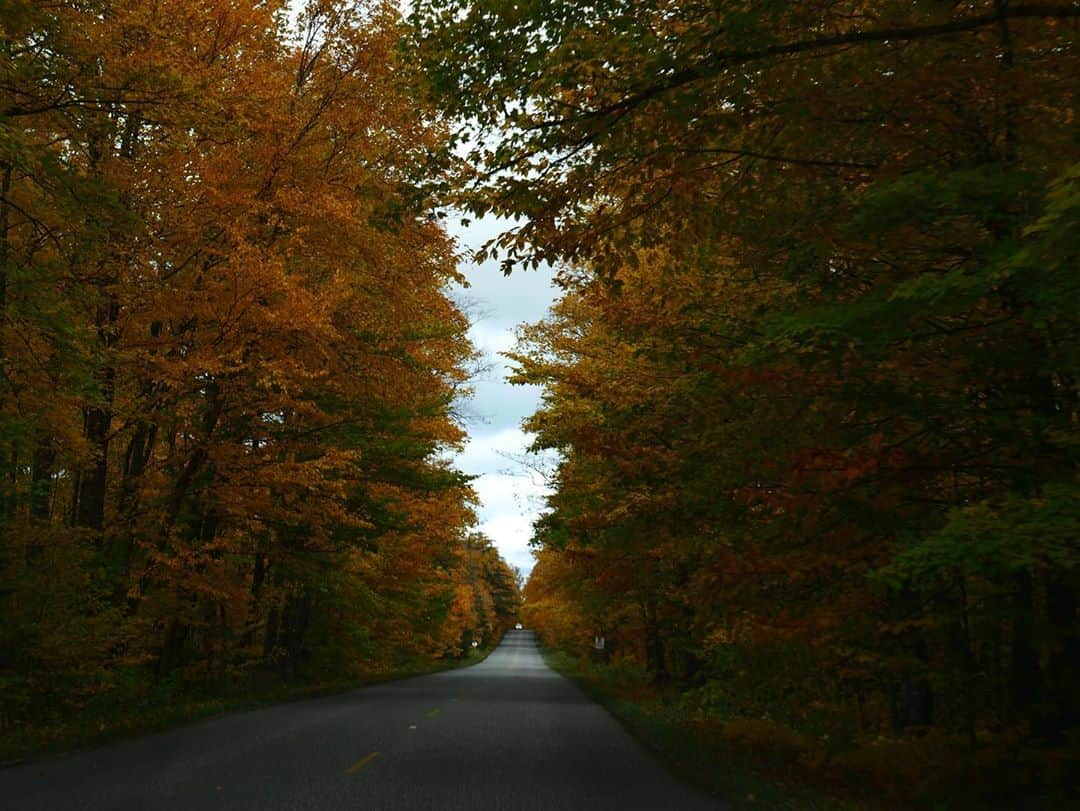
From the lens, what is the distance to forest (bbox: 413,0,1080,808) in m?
7.23

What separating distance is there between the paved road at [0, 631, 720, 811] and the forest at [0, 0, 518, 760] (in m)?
2.08

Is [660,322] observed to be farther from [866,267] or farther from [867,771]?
[867,771]

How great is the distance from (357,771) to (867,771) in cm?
590

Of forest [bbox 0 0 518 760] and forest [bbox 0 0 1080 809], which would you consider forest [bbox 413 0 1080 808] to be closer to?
forest [bbox 0 0 1080 809]

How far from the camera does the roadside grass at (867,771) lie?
8.12 m

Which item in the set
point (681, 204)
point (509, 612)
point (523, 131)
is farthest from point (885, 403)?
point (509, 612)

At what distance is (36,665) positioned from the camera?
562 inches

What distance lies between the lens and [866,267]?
963cm

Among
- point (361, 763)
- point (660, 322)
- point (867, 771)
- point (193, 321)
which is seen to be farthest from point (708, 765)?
point (193, 321)

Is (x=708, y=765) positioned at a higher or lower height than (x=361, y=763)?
lower

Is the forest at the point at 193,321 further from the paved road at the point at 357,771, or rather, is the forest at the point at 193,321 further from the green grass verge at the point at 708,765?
the green grass verge at the point at 708,765

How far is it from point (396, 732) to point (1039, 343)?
11.2 m

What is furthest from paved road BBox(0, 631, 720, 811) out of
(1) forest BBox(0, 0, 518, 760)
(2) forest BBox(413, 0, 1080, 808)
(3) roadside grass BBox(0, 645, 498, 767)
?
(2) forest BBox(413, 0, 1080, 808)

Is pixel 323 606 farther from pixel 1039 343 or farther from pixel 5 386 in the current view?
pixel 1039 343
